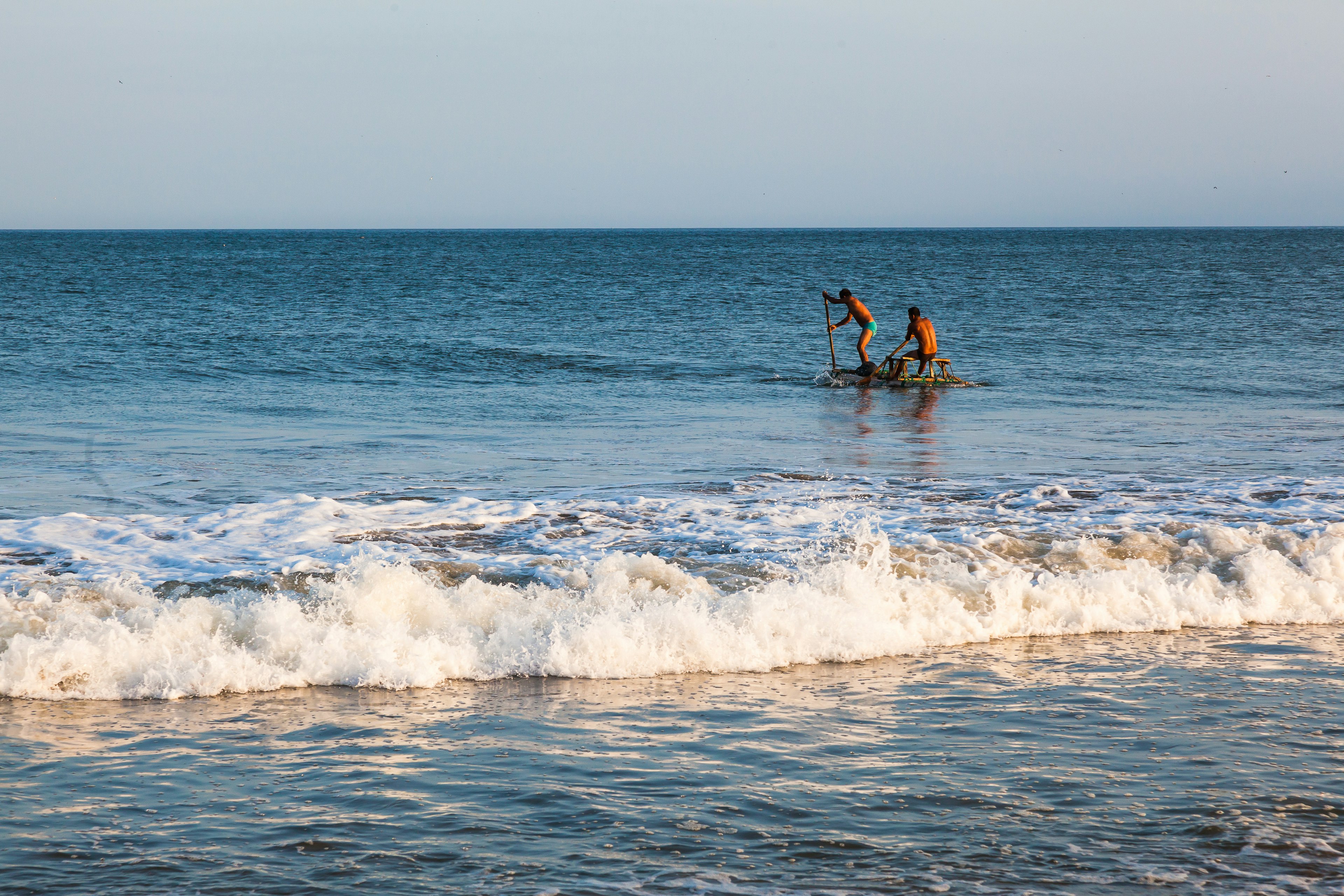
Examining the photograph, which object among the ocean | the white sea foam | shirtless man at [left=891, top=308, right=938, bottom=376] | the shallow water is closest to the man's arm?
shirtless man at [left=891, top=308, right=938, bottom=376]

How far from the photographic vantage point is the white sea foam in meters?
6.07

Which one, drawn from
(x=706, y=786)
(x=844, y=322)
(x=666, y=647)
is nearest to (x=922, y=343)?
(x=844, y=322)

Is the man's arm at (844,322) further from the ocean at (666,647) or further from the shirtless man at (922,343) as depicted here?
the ocean at (666,647)

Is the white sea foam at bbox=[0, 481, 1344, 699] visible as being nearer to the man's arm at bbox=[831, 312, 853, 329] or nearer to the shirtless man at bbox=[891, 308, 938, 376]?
the shirtless man at bbox=[891, 308, 938, 376]

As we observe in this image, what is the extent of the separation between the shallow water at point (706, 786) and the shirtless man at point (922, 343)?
1498 centimetres

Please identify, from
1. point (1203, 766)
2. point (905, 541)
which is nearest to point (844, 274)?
point (905, 541)

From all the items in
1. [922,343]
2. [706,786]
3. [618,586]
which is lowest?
[706,786]

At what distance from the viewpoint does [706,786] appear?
449 centimetres

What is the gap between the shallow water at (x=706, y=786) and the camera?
12.4 feet

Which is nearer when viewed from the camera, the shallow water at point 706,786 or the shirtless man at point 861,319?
the shallow water at point 706,786

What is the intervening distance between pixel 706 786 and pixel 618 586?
2769 mm

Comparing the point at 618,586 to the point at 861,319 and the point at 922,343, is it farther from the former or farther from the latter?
the point at 861,319

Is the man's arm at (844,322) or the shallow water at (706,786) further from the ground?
the man's arm at (844,322)

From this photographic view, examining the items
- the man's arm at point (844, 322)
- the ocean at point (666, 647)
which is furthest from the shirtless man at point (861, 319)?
the ocean at point (666, 647)
